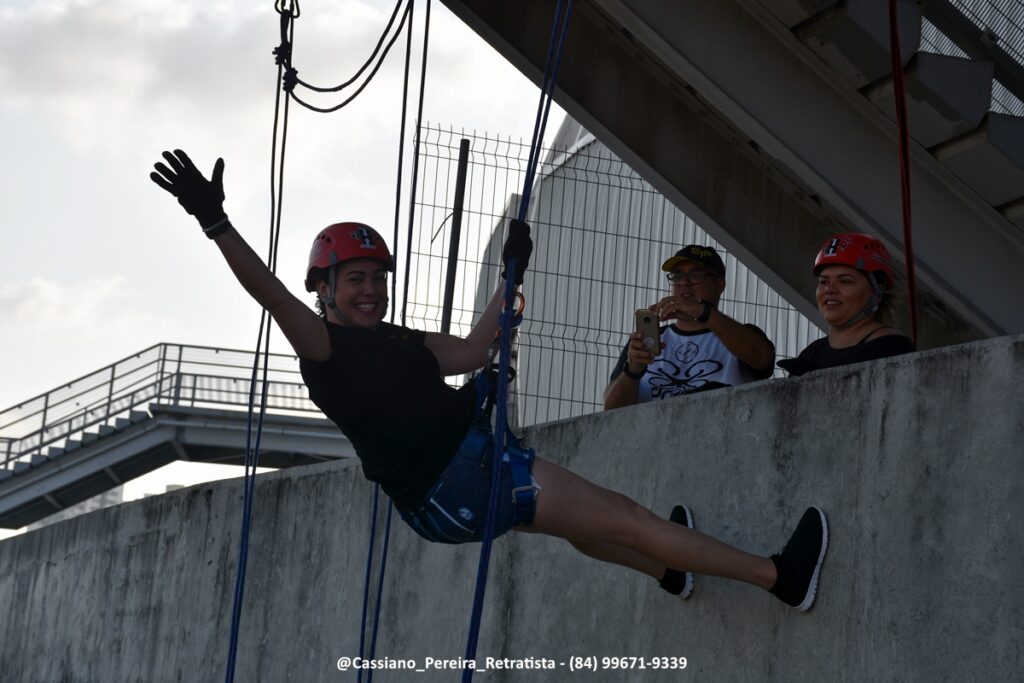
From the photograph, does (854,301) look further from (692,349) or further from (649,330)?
(692,349)

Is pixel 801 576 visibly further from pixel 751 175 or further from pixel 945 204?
pixel 751 175

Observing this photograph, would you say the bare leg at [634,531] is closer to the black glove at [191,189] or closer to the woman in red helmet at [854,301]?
the woman in red helmet at [854,301]

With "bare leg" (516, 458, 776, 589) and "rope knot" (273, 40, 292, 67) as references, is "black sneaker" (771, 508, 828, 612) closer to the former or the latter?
"bare leg" (516, 458, 776, 589)

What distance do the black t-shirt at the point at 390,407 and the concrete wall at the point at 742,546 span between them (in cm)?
123

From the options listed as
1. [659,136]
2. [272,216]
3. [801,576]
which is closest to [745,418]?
[801,576]

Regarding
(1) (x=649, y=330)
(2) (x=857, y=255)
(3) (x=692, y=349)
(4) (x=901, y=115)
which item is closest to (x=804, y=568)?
(2) (x=857, y=255)

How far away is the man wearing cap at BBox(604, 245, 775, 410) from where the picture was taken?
247 inches

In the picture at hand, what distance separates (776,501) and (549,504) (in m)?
0.93

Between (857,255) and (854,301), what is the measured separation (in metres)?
0.19

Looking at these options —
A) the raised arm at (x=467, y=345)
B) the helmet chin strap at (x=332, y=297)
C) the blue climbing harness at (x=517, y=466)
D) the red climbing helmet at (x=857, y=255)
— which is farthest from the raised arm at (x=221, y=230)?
the red climbing helmet at (x=857, y=255)

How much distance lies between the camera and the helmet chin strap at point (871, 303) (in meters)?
5.44

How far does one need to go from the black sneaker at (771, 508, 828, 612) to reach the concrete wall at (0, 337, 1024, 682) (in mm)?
41

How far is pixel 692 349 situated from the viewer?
21.2 feet

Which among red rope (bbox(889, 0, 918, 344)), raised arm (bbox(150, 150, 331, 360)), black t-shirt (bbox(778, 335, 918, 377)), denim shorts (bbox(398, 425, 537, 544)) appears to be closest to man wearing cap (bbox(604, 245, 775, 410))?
black t-shirt (bbox(778, 335, 918, 377))
